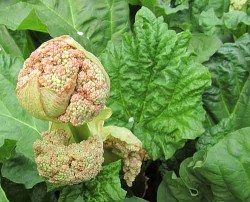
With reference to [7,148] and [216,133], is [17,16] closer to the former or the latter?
[7,148]

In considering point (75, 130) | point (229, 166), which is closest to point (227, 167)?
point (229, 166)

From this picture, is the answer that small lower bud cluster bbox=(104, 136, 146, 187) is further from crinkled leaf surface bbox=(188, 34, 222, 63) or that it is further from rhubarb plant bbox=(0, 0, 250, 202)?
crinkled leaf surface bbox=(188, 34, 222, 63)

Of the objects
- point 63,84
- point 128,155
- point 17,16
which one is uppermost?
point 63,84

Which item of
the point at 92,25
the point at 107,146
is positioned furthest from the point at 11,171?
the point at 92,25

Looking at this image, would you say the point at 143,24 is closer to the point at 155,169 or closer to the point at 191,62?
the point at 191,62

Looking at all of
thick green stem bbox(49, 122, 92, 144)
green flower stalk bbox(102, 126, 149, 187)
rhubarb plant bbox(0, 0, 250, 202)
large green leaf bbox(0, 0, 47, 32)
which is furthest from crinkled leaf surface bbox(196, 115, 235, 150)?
large green leaf bbox(0, 0, 47, 32)

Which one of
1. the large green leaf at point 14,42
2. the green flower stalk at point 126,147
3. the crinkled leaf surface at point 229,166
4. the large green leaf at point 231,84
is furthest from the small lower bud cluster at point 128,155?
the large green leaf at point 14,42

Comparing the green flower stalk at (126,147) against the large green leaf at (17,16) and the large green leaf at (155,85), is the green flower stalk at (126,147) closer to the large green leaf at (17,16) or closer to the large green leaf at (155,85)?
the large green leaf at (155,85)
